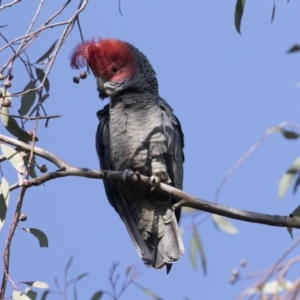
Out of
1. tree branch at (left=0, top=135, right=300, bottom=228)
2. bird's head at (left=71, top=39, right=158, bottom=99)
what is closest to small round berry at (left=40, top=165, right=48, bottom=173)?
tree branch at (left=0, top=135, right=300, bottom=228)

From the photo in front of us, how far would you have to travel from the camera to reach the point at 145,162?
2525 mm

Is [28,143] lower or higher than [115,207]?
higher

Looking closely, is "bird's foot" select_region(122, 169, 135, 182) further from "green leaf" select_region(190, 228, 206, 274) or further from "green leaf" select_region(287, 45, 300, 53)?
"green leaf" select_region(287, 45, 300, 53)

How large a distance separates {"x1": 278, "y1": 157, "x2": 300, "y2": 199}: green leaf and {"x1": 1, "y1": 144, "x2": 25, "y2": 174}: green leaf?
2.74 ft

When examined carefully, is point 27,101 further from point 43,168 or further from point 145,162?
point 145,162

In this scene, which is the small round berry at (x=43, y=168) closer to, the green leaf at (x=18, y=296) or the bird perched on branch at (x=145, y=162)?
the green leaf at (x=18, y=296)

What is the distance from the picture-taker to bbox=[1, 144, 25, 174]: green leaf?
176 cm

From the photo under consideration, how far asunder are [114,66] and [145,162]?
693 millimetres

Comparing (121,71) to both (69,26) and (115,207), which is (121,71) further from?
(69,26)

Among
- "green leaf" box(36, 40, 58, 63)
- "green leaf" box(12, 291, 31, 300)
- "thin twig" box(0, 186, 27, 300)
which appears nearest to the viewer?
"thin twig" box(0, 186, 27, 300)

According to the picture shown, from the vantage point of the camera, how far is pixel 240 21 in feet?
6.65

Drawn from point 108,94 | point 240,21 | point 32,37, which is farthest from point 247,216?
point 108,94

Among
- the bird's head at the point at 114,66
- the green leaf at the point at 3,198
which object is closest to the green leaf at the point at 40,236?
the green leaf at the point at 3,198

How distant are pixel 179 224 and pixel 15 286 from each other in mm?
1051
